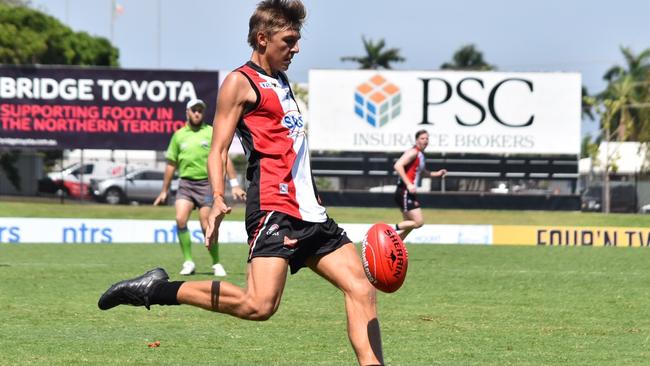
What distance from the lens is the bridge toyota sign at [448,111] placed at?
4219cm

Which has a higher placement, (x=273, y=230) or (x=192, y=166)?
(x=192, y=166)

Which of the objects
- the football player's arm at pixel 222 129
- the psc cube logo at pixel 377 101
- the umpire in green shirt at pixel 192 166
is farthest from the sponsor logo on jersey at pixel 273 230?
the psc cube logo at pixel 377 101

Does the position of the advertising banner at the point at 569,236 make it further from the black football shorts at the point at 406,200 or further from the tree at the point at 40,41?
the tree at the point at 40,41

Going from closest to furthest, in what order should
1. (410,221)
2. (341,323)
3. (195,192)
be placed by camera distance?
(341,323), (195,192), (410,221)

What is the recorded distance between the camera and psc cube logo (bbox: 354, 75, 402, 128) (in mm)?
42219

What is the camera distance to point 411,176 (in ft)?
63.6

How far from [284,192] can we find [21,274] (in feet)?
32.7

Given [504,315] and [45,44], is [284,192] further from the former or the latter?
[45,44]

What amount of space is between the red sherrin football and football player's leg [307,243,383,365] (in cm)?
6

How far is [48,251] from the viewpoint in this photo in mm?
22656

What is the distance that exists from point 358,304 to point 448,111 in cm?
3568

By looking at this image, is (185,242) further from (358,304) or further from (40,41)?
(40,41)

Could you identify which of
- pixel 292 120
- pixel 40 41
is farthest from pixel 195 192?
pixel 40 41

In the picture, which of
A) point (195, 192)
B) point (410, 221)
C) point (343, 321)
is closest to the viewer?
point (343, 321)
